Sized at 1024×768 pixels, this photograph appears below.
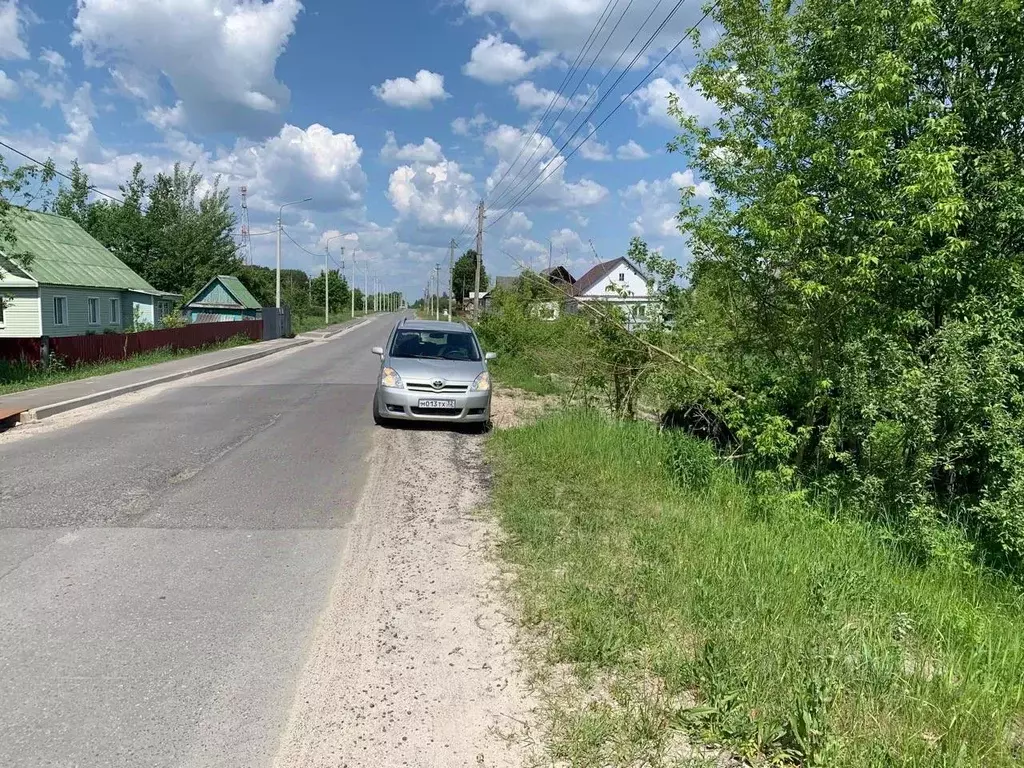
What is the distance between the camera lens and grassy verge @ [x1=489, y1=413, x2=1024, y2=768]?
2656mm

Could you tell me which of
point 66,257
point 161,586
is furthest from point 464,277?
point 161,586

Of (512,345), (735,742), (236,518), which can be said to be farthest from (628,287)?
(512,345)

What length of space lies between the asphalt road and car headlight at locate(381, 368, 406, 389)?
106 cm

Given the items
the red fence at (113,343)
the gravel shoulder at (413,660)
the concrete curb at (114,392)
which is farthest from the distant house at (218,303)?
the gravel shoulder at (413,660)

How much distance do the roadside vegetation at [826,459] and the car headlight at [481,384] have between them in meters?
2.57

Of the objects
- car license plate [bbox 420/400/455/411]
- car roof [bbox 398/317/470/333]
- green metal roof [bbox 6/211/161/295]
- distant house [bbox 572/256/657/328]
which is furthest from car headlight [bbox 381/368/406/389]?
green metal roof [bbox 6/211/161/295]

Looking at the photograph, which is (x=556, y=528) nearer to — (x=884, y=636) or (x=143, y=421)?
(x=884, y=636)

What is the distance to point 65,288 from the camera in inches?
1055

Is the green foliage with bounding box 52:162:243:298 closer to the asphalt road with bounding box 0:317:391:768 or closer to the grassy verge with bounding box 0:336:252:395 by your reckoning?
the grassy verge with bounding box 0:336:252:395

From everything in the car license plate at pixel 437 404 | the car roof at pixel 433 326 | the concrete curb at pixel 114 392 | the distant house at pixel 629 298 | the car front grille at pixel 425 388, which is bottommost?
the concrete curb at pixel 114 392

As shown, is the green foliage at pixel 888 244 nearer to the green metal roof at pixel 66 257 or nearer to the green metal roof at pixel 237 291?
the green metal roof at pixel 66 257

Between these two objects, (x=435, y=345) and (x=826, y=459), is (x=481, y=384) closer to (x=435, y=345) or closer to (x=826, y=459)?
(x=435, y=345)

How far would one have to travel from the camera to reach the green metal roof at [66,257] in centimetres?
2619

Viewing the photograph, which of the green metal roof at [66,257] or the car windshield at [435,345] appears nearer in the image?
the car windshield at [435,345]
